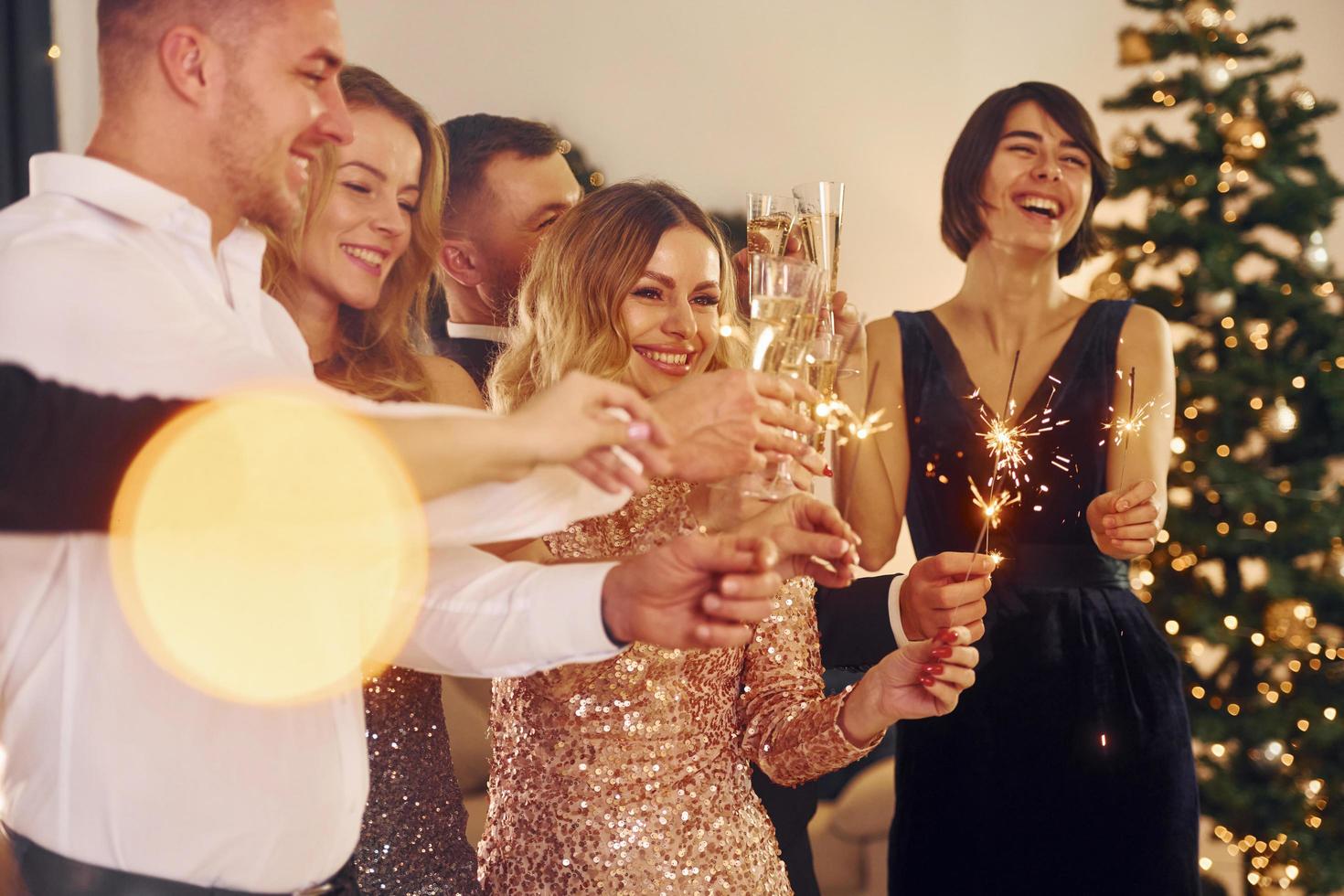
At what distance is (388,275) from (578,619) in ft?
3.32

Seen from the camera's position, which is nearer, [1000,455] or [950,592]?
[950,592]

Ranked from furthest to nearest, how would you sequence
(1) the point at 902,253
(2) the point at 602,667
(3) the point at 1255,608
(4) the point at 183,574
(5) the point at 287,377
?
(1) the point at 902,253 → (3) the point at 1255,608 → (2) the point at 602,667 → (4) the point at 183,574 → (5) the point at 287,377

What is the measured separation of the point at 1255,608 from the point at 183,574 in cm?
319

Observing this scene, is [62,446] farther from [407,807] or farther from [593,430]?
[407,807]

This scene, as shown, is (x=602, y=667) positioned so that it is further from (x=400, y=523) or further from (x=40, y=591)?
(x=40, y=591)

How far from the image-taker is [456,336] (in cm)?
247

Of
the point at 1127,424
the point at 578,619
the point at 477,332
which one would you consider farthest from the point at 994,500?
the point at 578,619

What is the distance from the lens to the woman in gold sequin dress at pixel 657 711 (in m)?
1.64

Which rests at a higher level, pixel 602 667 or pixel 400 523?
pixel 400 523

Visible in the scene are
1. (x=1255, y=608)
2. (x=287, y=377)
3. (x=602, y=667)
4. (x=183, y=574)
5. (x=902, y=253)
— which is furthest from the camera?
(x=902, y=253)

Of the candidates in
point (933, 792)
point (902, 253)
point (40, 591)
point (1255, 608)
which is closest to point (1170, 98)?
point (902, 253)

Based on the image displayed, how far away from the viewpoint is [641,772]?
1659 millimetres

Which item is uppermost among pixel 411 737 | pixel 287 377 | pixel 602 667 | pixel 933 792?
pixel 287 377

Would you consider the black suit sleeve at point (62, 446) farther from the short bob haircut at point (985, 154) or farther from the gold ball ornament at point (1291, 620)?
the gold ball ornament at point (1291, 620)
